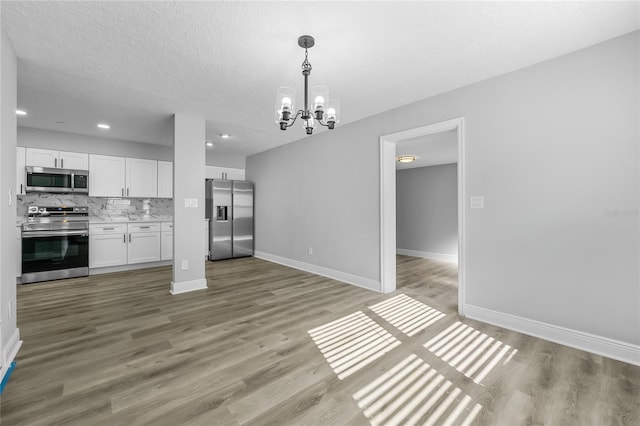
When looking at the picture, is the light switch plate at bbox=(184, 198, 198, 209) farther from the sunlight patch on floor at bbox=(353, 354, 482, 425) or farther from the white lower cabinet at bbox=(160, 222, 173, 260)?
the sunlight patch on floor at bbox=(353, 354, 482, 425)

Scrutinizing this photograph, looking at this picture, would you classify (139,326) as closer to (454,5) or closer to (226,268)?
(226,268)

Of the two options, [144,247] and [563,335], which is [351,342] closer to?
[563,335]

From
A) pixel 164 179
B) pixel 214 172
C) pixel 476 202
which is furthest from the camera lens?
pixel 214 172

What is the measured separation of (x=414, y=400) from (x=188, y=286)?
333 cm

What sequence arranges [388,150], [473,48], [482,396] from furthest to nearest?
[388,150]
[473,48]
[482,396]

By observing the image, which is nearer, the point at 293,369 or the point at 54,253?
the point at 293,369

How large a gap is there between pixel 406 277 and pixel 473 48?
142 inches

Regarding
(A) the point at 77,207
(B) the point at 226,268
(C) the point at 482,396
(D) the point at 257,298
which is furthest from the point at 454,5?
(A) the point at 77,207

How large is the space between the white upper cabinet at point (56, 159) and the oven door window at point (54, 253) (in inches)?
48.7

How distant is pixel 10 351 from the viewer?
85.3 inches

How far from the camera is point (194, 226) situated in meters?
4.11

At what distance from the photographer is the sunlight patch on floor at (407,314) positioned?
9.29 feet

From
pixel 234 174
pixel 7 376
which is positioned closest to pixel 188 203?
pixel 7 376

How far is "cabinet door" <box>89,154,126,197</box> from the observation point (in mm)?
5039
